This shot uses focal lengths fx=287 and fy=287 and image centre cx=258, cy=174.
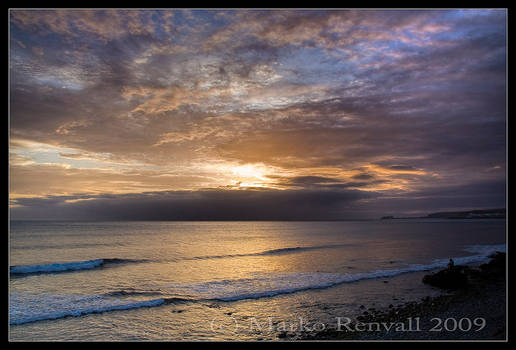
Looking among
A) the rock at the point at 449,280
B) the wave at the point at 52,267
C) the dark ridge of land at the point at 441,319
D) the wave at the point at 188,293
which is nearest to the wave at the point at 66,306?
the wave at the point at 188,293

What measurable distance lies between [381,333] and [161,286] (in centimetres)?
1541

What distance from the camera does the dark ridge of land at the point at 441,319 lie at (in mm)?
11383

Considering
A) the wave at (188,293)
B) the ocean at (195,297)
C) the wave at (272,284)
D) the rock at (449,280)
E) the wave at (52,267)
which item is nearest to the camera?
the ocean at (195,297)

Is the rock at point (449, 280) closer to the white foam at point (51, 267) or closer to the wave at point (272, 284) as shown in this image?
the wave at point (272, 284)

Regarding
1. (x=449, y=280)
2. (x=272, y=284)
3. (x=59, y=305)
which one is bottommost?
(x=272, y=284)

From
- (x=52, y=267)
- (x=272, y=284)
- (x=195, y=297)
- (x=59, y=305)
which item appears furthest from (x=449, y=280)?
(x=52, y=267)

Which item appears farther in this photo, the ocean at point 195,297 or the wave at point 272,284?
the wave at point 272,284

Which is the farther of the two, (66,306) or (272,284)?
(272,284)

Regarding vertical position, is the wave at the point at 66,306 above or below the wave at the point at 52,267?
above

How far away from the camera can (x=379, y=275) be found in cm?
2362

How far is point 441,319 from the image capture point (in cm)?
1331

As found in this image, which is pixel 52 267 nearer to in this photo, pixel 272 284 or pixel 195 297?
pixel 195 297
